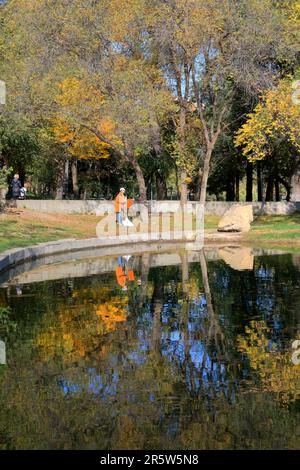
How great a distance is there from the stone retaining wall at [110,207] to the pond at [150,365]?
29.2m

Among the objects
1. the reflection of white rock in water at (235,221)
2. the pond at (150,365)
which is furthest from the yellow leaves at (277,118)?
the pond at (150,365)

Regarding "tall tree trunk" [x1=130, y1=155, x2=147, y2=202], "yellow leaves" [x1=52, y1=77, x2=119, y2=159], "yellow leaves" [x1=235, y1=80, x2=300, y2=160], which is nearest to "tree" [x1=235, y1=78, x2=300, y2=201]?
"yellow leaves" [x1=235, y1=80, x2=300, y2=160]

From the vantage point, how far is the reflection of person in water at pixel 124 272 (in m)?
16.4

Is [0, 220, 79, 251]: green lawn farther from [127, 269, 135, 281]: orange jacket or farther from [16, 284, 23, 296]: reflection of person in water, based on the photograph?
[16, 284, 23, 296]: reflection of person in water

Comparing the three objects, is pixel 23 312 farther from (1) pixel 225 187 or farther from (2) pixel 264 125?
(1) pixel 225 187

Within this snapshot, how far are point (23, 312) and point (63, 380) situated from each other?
4803 mm

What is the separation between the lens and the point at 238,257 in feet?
75.4

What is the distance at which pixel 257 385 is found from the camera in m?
7.41

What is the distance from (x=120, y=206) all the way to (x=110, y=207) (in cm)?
1309

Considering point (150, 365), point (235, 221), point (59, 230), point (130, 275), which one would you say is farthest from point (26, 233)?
point (150, 365)

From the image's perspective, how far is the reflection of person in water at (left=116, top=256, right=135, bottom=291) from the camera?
16425 mm

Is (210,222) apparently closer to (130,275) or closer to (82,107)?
(82,107)

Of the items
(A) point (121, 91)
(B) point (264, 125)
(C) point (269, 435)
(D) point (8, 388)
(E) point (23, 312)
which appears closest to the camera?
(C) point (269, 435)

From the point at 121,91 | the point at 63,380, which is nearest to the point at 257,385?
the point at 63,380
